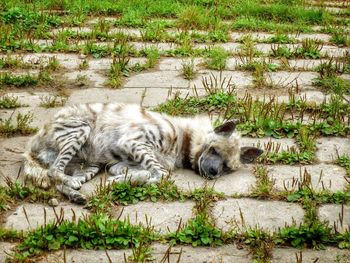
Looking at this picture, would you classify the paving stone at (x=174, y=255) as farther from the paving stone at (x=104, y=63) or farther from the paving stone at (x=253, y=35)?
the paving stone at (x=253, y=35)

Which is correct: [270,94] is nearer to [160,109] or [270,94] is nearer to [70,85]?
[160,109]

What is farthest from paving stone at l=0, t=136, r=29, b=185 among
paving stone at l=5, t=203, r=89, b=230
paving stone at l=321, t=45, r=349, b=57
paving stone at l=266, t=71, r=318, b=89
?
paving stone at l=321, t=45, r=349, b=57

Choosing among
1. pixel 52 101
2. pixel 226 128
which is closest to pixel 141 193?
pixel 226 128

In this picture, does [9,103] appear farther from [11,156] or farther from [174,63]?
[174,63]

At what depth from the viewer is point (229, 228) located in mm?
6293

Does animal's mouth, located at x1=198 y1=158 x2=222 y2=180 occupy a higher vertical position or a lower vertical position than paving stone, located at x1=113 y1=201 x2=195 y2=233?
lower

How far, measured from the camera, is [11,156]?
7688mm

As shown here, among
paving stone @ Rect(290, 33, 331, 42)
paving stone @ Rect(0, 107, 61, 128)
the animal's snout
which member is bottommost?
the animal's snout

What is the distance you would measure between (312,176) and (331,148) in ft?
2.79

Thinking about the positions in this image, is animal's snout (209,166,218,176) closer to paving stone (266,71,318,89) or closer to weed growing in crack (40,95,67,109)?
weed growing in crack (40,95,67,109)

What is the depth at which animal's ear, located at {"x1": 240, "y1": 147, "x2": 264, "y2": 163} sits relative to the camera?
25.1 feet

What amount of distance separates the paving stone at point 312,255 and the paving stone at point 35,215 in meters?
1.76

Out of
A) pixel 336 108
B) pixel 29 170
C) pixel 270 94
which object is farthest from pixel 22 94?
pixel 336 108

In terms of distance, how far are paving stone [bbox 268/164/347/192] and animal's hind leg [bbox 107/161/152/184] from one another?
1363mm
